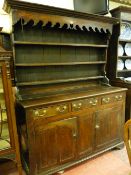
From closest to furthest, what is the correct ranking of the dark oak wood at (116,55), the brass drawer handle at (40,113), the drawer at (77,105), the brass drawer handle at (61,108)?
1. the brass drawer handle at (40,113)
2. the brass drawer handle at (61,108)
3. the drawer at (77,105)
4. the dark oak wood at (116,55)

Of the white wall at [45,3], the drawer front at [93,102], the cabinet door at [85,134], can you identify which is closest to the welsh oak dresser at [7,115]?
the white wall at [45,3]

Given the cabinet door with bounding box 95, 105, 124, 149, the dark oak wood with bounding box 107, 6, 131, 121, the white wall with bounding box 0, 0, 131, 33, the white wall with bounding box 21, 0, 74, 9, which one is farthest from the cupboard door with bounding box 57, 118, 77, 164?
the white wall with bounding box 21, 0, 74, 9

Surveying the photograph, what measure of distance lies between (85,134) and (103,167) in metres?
0.50

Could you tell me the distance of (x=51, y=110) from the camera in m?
1.82

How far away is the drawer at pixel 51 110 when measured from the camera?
1730 millimetres

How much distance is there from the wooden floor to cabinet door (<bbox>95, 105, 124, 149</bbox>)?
19cm

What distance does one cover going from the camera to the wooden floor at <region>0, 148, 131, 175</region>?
2.04 meters

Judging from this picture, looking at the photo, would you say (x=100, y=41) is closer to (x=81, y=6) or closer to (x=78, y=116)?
(x=81, y=6)

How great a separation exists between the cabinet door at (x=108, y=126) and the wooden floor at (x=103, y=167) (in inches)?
7.5

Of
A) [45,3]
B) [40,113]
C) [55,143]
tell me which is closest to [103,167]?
[55,143]

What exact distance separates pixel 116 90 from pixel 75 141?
35.6 inches

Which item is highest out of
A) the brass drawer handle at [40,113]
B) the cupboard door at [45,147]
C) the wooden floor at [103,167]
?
the brass drawer handle at [40,113]

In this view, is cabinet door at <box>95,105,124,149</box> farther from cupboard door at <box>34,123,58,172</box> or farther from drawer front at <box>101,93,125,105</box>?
cupboard door at <box>34,123,58,172</box>

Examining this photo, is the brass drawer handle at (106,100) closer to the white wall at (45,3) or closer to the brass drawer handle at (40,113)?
the brass drawer handle at (40,113)
